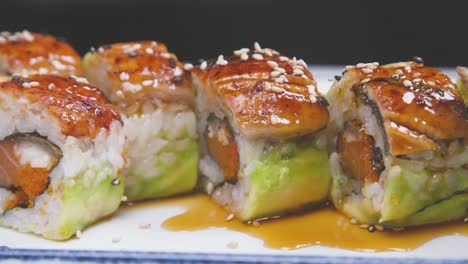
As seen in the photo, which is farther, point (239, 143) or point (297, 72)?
point (297, 72)

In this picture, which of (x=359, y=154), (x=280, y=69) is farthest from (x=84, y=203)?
(x=359, y=154)

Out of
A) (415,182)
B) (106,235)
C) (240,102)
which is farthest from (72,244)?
(415,182)

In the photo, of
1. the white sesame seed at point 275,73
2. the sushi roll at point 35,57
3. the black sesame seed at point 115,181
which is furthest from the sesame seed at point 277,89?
the sushi roll at point 35,57

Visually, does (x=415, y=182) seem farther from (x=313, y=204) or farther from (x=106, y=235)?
(x=106, y=235)

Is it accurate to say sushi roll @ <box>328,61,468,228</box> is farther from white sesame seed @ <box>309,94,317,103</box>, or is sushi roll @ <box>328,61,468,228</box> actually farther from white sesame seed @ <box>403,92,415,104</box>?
white sesame seed @ <box>309,94,317,103</box>

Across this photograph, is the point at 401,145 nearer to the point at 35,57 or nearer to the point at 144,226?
the point at 144,226

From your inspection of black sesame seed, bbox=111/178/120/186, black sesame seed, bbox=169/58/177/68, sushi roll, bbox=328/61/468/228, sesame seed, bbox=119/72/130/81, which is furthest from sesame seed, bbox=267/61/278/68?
black sesame seed, bbox=111/178/120/186
